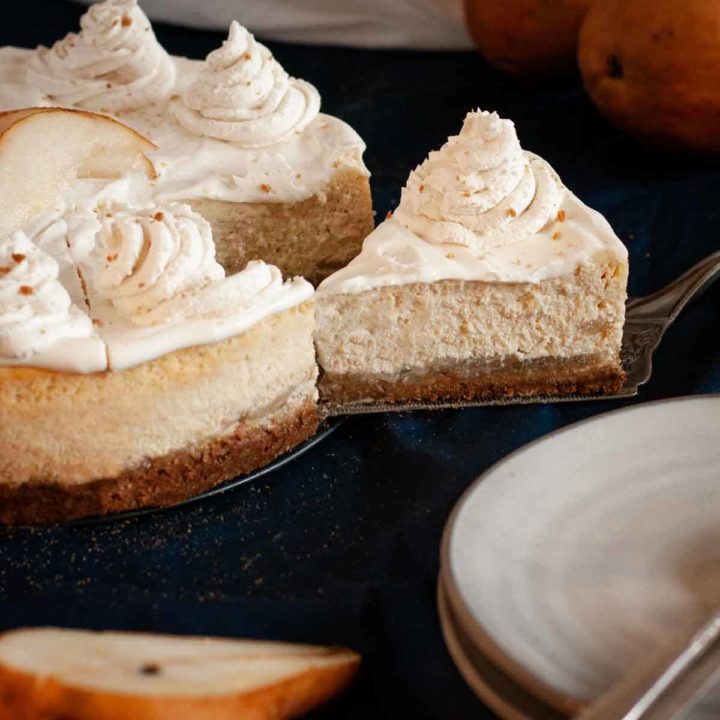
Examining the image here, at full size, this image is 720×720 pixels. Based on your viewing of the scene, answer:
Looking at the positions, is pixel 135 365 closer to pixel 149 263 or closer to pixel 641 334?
pixel 149 263

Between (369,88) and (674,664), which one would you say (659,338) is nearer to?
(674,664)

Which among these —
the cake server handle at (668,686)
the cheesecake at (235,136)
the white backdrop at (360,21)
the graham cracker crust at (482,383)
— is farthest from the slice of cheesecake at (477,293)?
the white backdrop at (360,21)

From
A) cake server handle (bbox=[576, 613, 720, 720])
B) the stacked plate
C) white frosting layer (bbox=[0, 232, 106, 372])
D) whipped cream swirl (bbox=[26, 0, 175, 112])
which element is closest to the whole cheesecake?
white frosting layer (bbox=[0, 232, 106, 372])

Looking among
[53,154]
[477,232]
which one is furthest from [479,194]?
[53,154]

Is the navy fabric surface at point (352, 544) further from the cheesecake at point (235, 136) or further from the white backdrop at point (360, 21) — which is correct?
the white backdrop at point (360, 21)

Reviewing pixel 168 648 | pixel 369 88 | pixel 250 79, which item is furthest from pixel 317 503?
pixel 369 88

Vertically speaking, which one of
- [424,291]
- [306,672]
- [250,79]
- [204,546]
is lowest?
[204,546]

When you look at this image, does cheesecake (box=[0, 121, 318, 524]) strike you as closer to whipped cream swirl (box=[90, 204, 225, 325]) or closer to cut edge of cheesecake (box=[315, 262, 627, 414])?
whipped cream swirl (box=[90, 204, 225, 325])
